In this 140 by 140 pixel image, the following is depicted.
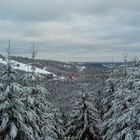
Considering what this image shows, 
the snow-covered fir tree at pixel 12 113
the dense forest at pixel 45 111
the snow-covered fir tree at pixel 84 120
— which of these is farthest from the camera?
the snow-covered fir tree at pixel 84 120

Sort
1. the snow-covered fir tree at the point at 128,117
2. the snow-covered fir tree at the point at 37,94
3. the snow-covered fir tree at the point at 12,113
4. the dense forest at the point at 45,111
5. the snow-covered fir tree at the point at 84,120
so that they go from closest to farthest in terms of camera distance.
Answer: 1. the snow-covered fir tree at the point at 128,117
2. the dense forest at the point at 45,111
3. the snow-covered fir tree at the point at 12,113
4. the snow-covered fir tree at the point at 37,94
5. the snow-covered fir tree at the point at 84,120

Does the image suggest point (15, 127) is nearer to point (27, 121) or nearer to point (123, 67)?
point (27, 121)

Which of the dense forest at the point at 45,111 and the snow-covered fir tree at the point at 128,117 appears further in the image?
the dense forest at the point at 45,111

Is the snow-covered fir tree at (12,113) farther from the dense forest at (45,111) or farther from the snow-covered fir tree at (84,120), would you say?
the snow-covered fir tree at (84,120)

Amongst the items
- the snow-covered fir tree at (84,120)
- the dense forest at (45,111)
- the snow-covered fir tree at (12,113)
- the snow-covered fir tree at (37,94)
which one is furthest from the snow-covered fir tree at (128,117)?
the snow-covered fir tree at (84,120)

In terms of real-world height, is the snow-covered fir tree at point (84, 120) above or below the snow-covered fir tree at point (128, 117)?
below

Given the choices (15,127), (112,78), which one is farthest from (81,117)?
(15,127)

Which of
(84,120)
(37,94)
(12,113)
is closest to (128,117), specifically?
(12,113)

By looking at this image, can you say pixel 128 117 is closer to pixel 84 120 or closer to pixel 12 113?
pixel 12 113
